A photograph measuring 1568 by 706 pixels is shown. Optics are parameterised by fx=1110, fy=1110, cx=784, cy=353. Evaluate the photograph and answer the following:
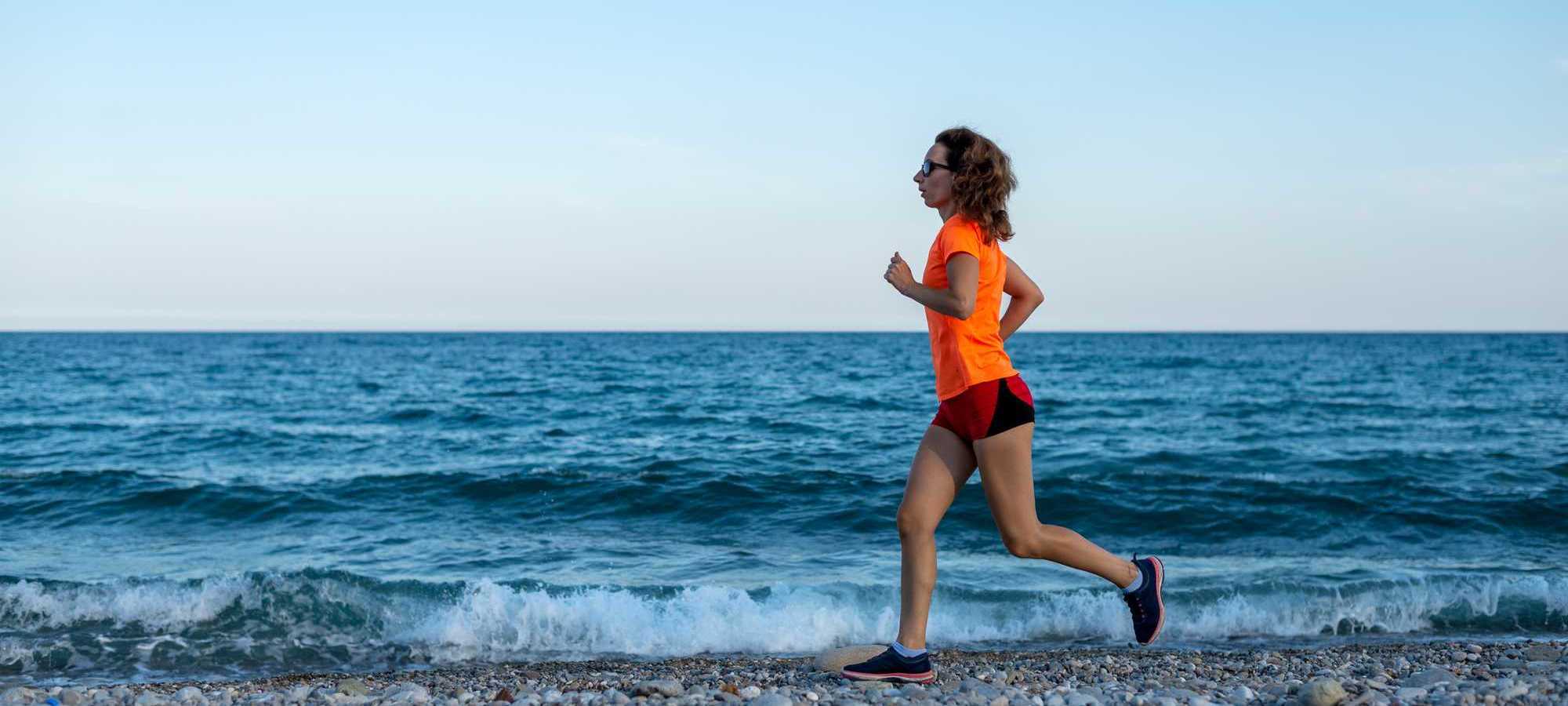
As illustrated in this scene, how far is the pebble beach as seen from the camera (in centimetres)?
420

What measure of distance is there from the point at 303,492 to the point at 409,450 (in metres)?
3.93

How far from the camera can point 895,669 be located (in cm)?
431

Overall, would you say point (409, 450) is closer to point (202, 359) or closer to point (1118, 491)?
point (1118, 491)

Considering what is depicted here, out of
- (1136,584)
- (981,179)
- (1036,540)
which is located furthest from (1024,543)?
(981,179)

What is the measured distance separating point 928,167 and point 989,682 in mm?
2246

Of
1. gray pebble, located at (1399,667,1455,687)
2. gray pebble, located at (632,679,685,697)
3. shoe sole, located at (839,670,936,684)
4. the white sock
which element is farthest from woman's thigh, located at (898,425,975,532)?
gray pebble, located at (1399,667,1455,687)

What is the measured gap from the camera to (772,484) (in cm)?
1291

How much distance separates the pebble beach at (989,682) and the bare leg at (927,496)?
0.46 m

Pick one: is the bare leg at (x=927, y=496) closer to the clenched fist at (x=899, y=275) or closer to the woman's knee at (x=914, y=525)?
the woman's knee at (x=914, y=525)

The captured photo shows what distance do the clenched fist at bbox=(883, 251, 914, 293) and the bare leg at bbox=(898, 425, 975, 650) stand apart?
0.55m

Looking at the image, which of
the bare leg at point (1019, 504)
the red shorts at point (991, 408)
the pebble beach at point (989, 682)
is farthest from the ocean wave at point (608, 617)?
the red shorts at point (991, 408)

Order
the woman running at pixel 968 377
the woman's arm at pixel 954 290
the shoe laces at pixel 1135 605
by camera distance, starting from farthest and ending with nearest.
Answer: the shoe laces at pixel 1135 605 → the woman running at pixel 968 377 → the woman's arm at pixel 954 290

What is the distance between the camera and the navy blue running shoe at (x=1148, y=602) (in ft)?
14.4

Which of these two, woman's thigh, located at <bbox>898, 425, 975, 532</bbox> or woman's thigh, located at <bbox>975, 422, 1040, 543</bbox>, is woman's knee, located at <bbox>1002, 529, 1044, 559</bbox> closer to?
woman's thigh, located at <bbox>975, 422, 1040, 543</bbox>
